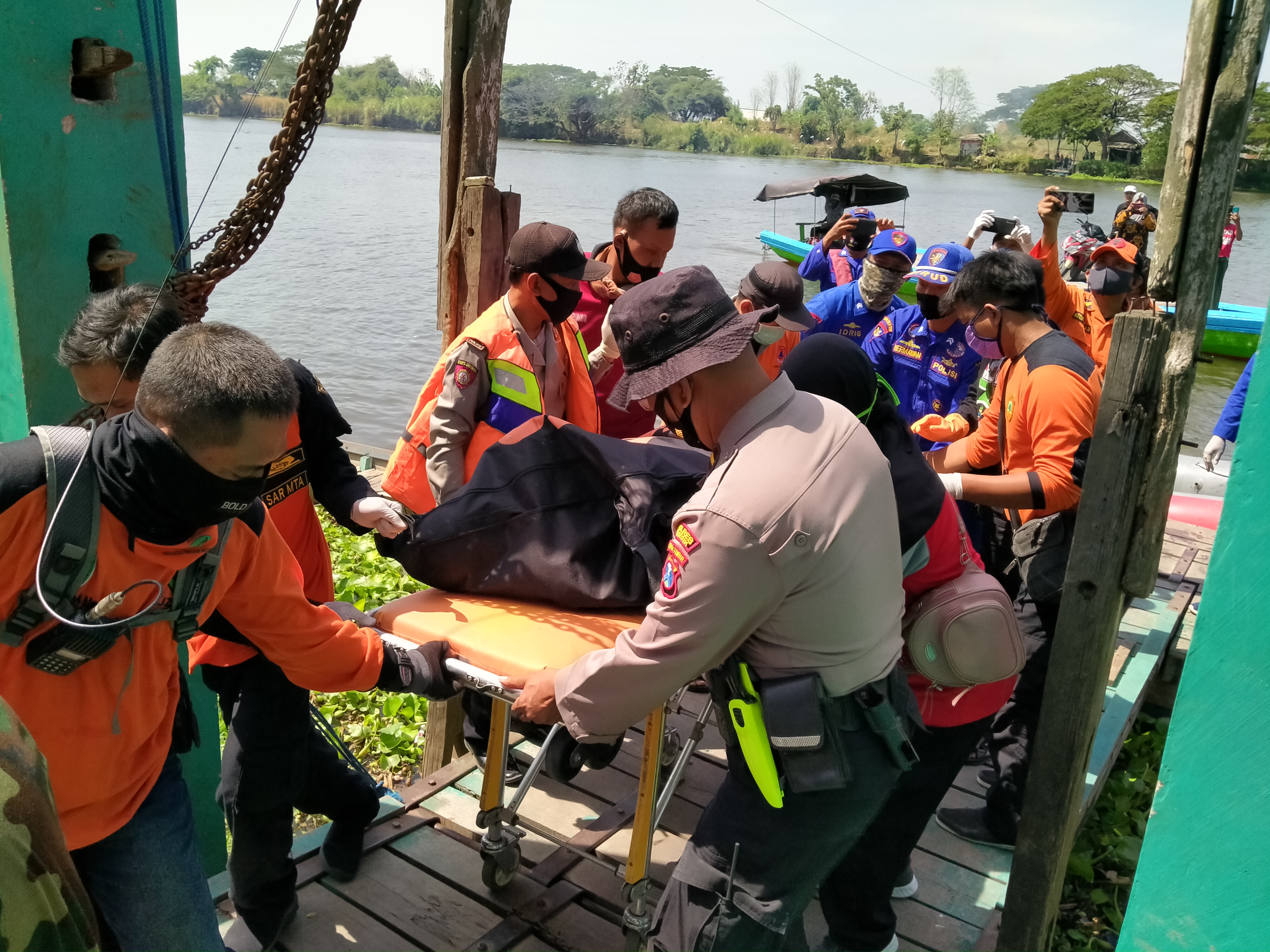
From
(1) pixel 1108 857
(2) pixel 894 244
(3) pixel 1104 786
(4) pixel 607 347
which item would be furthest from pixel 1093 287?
(4) pixel 607 347

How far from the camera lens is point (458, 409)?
3.13 meters

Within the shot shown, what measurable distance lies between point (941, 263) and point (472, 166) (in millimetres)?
2480

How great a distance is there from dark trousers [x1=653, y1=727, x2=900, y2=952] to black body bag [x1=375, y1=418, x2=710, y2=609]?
54 centimetres

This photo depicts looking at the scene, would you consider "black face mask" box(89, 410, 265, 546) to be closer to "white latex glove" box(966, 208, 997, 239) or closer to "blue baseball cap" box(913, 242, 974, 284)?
"blue baseball cap" box(913, 242, 974, 284)

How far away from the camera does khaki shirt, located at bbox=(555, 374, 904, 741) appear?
70.6 inches

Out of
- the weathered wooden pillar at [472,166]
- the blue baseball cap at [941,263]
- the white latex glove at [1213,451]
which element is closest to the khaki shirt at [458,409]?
the weathered wooden pillar at [472,166]

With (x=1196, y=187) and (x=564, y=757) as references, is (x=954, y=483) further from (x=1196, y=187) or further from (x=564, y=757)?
(x=564, y=757)

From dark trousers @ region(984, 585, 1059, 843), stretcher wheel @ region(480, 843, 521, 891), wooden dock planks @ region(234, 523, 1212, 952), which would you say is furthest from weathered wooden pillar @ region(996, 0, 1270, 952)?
stretcher wheel @ region(480, 843, 521, 891)

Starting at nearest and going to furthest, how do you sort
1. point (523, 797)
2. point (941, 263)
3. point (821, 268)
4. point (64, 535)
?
point (64, 535)
point (523, 797)
point (941, 263)
point (821, 268)

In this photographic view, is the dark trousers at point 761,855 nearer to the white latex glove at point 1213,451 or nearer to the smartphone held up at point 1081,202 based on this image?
the white latex glove at point 1213,451

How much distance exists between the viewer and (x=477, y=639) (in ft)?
7.36

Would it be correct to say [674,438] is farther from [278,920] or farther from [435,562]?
[278,920]

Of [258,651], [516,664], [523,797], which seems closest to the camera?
[516,664]

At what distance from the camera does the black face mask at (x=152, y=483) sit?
1748 millimetres
